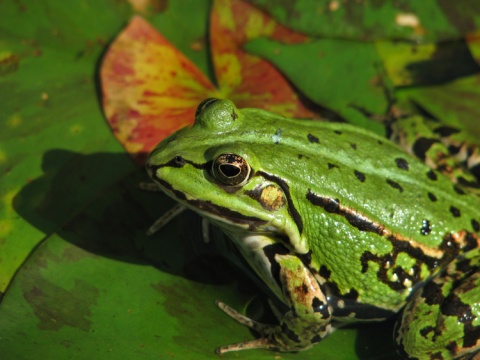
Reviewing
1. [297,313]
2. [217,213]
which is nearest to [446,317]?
[297,313]

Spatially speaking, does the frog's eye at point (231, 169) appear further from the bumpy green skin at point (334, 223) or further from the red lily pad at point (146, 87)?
the red lily pad at point (146, 87)

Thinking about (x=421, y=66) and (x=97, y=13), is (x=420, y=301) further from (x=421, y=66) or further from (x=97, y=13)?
(x=97, y=13)

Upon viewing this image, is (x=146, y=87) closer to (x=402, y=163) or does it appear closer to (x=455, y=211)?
(x=402, y=163)

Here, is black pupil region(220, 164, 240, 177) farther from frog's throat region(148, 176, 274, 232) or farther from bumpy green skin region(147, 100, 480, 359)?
frog's throat region(148, 176, 274, 232)

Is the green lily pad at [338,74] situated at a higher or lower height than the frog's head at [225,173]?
higher

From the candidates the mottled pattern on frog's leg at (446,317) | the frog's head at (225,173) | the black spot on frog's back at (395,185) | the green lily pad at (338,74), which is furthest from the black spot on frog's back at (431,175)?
the frog's head at (225,173)

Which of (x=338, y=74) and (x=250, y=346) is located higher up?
(x=338, y=74)
